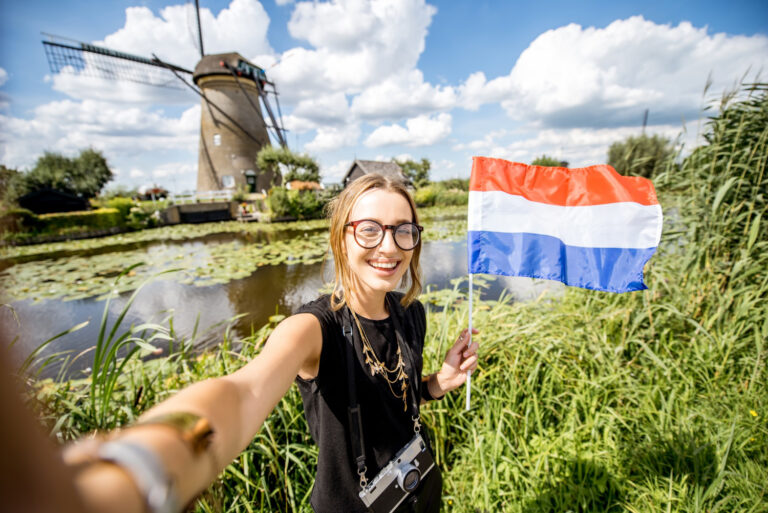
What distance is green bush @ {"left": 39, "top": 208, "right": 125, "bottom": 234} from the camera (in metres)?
12.2

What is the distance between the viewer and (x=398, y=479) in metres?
1.34

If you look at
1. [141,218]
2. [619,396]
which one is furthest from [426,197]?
[619,396]

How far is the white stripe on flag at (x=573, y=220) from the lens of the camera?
1.74 m

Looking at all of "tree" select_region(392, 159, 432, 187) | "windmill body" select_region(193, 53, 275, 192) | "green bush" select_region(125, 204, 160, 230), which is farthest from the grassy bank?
"tree" select_region(392, 159, 432, 187)

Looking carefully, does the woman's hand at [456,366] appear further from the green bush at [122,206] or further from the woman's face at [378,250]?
the green bush at [122,206]

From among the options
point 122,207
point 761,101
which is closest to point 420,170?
point 122,207

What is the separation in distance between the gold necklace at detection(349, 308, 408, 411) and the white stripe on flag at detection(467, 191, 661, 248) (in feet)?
2.89

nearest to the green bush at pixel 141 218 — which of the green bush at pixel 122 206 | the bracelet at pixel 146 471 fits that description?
the green bush at pixel 122 206

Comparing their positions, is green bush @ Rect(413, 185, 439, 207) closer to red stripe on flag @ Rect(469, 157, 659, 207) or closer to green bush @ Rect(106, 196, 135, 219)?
green bush @ Rect(106, 196, 135, 219)

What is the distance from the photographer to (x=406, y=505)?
139 cm

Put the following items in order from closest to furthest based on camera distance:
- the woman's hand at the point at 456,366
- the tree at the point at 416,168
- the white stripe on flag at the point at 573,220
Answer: the woman's hand at the point at 456,366
the white stripe on flag at the point at 573,220
the tree at the point at 416,168

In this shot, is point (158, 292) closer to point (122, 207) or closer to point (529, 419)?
point (529, 419)

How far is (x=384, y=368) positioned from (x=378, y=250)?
50 centimetres

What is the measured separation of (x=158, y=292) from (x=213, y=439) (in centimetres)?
726
